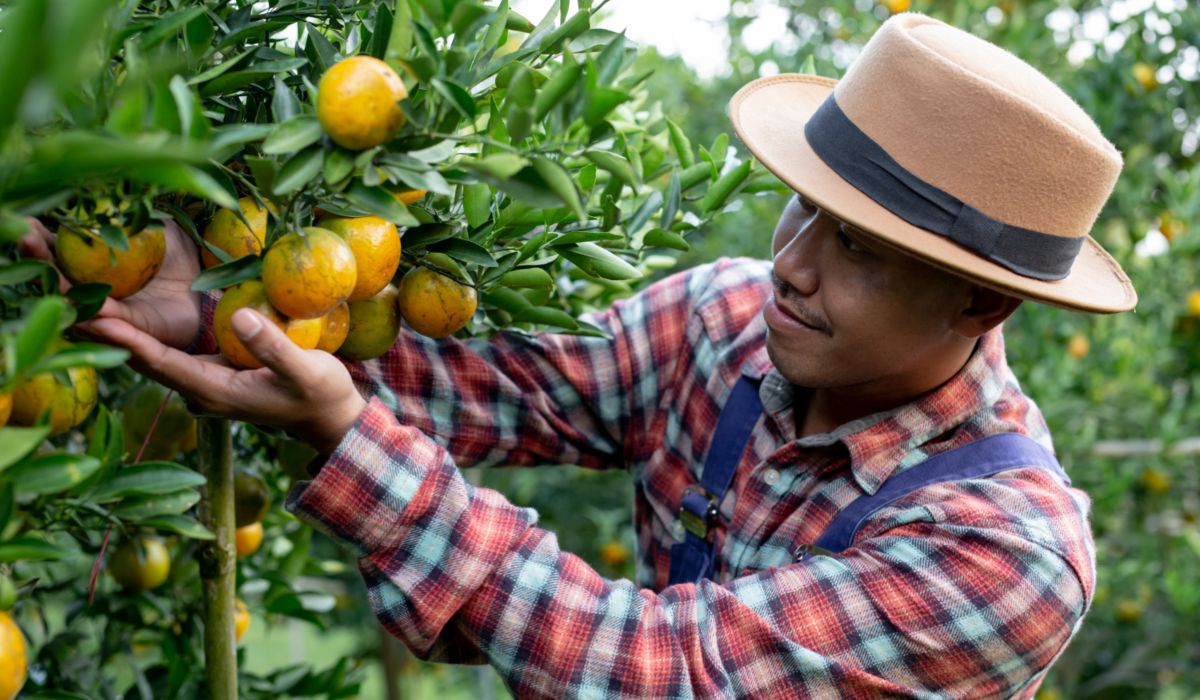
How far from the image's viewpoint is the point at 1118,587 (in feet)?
11.9

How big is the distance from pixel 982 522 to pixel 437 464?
662mm

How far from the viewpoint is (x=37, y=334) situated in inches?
28.7

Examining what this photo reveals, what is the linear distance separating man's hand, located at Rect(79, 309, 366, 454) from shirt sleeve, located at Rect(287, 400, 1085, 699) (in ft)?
0.40

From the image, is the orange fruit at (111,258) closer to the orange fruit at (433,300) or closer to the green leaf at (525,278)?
the orange fruit at (433,300)

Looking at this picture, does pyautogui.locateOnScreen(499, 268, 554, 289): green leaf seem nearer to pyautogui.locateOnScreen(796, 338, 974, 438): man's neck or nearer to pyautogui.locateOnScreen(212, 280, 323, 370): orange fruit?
pyautogui.locateOnScreen(212, 280, 323, 370): orange fruit

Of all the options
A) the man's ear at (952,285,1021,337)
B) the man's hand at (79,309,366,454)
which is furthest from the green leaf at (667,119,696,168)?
the man's hand at (79,309,366,454)

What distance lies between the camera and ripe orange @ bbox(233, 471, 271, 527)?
4.92 ft

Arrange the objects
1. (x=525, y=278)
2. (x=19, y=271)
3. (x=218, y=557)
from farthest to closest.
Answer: (x=218, y=557) < (x=525, y=278) < (x=19, y=271)

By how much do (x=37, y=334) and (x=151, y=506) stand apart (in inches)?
12.2

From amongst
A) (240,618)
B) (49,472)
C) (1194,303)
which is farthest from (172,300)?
(1194,303)

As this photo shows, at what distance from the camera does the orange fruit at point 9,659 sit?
2.95ft

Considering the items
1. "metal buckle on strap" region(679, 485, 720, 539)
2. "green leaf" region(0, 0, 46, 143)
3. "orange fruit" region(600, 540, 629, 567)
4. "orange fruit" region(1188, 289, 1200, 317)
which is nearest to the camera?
"green leaf" region(0, 0, 46, 143)

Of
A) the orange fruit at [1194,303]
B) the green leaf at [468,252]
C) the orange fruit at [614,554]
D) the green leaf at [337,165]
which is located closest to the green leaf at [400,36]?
the green leaf at [337,165]

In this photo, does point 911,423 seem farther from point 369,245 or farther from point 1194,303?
point 1194,303
